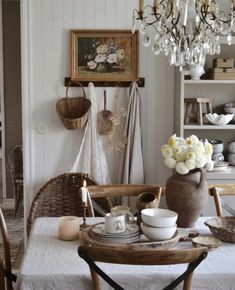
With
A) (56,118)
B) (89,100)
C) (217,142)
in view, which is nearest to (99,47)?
(89,100)

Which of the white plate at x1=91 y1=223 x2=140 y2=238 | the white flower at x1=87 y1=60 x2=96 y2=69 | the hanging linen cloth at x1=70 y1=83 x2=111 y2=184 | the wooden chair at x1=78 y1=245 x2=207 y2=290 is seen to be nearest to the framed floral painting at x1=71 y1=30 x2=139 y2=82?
the white flower at x1=87 y1=60 x2=96 y2=69

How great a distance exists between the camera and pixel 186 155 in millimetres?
2178

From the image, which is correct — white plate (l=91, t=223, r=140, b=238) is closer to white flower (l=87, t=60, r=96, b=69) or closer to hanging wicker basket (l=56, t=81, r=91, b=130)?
hanging wicker basket (l=56, t=81, r=91, b=130)

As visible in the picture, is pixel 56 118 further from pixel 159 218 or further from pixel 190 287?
pixel 190 287

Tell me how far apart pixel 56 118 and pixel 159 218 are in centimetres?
201

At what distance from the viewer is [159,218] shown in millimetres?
1916

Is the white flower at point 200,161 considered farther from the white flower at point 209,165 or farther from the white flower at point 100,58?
the white flower at point 100,58

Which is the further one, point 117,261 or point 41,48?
point 41,48

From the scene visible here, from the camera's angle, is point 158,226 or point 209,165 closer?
point 158,226

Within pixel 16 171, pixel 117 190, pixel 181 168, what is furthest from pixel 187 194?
pixel 16 171

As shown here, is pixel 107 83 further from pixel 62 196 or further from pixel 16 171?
pixel 16 171

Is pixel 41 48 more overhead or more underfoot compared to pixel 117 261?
more overhead

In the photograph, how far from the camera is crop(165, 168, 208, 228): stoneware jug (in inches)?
85.7

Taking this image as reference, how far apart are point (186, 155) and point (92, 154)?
1.61 m
